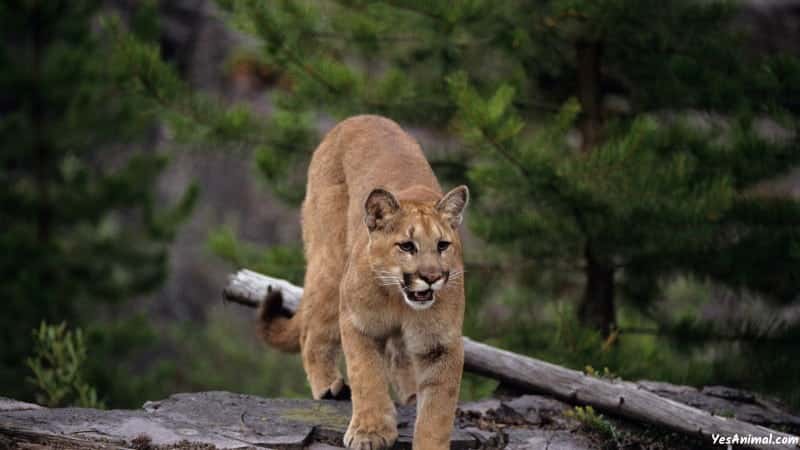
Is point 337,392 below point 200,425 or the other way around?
below

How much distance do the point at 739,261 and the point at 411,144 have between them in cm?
357

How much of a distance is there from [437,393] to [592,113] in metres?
4.97

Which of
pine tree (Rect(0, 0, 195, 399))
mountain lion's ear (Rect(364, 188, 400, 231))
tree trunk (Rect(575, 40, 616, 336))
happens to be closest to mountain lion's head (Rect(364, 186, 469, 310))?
mountain lion's ear (Rect(364, 188, 400, 231))

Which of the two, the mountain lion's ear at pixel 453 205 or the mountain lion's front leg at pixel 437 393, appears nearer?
the mountain lion's front leg at pixel 437 393

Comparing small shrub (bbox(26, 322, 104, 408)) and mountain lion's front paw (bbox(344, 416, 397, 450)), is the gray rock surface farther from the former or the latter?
small shrub (bbox(26, 322, 104, 408))

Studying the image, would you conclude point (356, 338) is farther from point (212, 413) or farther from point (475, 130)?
point (475, 130)

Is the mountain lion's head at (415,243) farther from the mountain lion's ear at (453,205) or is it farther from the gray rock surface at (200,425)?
the gray rock surface at (200,425)

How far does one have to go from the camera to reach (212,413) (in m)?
5.84

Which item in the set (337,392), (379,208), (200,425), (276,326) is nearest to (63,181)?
(276,326)

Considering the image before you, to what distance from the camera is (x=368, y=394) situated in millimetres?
5602

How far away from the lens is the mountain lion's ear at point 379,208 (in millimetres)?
5504

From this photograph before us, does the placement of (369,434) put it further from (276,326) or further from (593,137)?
(593,137)

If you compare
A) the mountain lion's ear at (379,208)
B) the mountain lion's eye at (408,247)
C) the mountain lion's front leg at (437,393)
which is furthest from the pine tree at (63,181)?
the mountain lion's front leg at (437,393)

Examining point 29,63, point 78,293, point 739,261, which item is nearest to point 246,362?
point 78,293
